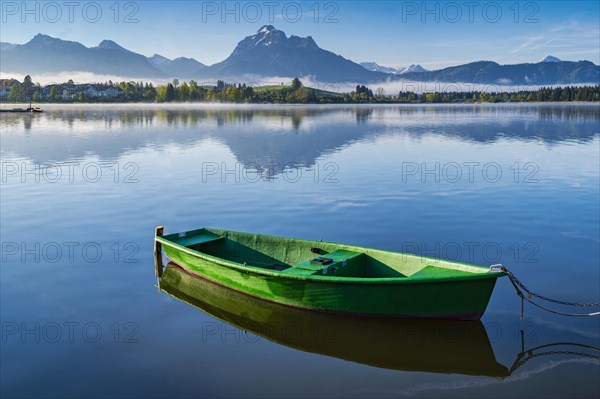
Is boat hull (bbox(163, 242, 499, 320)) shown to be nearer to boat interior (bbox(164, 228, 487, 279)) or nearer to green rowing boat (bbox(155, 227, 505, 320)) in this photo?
green rowing boat (bbox(155, 227, 505, 320))

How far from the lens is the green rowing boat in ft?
52.9

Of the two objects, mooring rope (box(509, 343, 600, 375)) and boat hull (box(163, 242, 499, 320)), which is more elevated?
boat hull (box(163, 242, 499, 320))

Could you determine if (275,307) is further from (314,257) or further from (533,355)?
(533,355)

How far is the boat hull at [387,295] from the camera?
16.0 m

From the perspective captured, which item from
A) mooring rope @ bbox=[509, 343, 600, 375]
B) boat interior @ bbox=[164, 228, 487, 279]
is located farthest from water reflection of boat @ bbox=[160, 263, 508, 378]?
boat interior @ bbox=[164, 228, 487, 279]

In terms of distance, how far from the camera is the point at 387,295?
16.4 metres

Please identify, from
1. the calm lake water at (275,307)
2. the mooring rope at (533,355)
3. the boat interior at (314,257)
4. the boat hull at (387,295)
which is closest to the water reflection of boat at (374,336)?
the calm lake water at (275,307)

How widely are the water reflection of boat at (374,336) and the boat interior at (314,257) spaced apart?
1514 millimetres

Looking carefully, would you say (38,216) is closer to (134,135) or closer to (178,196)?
(178,196)

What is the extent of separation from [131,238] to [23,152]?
44070mm

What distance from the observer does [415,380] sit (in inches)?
547

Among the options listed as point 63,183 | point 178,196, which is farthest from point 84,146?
point 178,196

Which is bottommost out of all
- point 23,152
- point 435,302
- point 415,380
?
point 415,380

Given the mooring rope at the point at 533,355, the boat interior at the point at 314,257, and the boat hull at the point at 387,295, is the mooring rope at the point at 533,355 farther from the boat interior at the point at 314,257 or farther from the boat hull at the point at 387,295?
the boat interior at the point at 314,257
